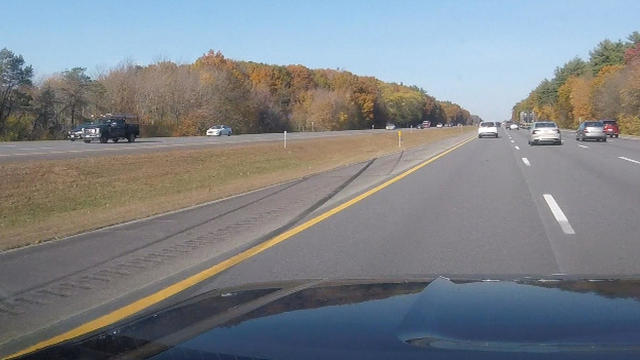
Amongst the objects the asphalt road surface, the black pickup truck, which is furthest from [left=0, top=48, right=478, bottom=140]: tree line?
the asphalt road surface

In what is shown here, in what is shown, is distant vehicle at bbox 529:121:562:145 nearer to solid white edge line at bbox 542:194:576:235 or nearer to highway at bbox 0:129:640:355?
highway at bbox 0:129:640:355

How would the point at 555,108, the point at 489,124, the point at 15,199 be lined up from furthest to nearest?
1. the point at 555,108
2. the point at 489,124
3. the point at 15,199

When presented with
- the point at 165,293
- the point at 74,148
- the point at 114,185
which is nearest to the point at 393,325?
the point at 165,293

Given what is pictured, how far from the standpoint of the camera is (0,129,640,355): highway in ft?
23.2

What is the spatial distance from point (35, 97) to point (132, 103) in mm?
15707

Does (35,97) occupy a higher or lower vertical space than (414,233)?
higher

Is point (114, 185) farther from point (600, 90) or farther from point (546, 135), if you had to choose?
point (600, 90)

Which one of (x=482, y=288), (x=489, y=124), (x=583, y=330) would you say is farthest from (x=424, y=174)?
(x=489, y=124)

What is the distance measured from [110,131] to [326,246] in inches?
1695

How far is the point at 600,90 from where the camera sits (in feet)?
321

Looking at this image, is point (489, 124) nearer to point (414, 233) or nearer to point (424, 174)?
point (424, 174)

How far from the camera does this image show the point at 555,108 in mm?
149125

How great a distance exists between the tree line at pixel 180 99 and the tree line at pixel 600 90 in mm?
43013

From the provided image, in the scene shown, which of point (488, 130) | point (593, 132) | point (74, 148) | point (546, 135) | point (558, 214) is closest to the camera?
point (558, 214)
